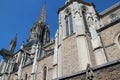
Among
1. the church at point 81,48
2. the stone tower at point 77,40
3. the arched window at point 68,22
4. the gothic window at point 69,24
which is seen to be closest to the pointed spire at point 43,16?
the church at point 81,48

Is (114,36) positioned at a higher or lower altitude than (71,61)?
higher

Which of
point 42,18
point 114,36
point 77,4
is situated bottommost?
point 114,36

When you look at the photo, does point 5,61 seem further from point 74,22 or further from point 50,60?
point 74,22

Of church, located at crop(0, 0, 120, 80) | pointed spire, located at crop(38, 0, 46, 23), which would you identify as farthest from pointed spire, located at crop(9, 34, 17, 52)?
church, located at crop(0, 0, 120, 80)

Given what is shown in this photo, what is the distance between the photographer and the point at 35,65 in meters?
18.2

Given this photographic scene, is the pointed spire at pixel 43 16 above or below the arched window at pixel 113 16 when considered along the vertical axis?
above

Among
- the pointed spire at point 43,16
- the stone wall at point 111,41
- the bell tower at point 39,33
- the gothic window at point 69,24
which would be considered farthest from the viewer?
the pointed spire at point 43,16

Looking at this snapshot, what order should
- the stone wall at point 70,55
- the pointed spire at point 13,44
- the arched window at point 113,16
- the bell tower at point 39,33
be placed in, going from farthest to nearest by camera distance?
1. the pointed spire at point 13,44
2. the bell tower at point 39,33
3. the arched window at point 113,16
4. the stone wall at point 70,55

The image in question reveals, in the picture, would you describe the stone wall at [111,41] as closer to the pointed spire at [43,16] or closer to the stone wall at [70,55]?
the stone wall at [70,55]

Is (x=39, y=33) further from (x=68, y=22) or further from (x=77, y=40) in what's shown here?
(x=77, y=40)

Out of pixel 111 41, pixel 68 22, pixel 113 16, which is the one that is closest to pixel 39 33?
pixel 68 22

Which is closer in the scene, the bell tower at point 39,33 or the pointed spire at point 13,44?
the bell tower at point 39,33

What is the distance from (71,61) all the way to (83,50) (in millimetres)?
1578

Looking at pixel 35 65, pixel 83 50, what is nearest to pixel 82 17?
pixel 83 50
